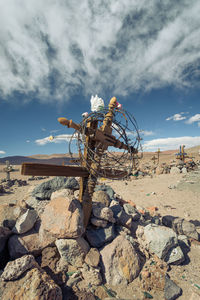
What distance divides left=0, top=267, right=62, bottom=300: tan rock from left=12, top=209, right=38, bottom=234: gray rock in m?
0.99

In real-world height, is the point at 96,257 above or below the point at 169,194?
above

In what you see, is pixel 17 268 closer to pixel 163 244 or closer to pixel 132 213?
pixel 163 244

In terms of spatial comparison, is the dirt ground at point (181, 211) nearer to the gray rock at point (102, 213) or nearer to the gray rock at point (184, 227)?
the gray rock at point (184, 227)

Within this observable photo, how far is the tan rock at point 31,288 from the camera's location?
6.59 feet

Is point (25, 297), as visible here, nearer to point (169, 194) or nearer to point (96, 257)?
point (96, 257)

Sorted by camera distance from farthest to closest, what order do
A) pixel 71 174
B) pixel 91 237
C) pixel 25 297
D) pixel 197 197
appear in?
pixel 197 197, pixel 91 237, pixel 71 174, pixel 25 297

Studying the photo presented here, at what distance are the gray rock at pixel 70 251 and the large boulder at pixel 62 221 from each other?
0.42 ft

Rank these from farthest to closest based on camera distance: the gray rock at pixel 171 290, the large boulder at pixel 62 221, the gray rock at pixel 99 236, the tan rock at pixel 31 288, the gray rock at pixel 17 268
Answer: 1. the gray rock at pixel 99 236
2. the large boulder at pixel 62 221
3. the gray rock at pixel 171 290
4. the gray rock at pixel 17 268
5. the tan rock at pixel 31 288

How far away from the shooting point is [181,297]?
102 inches

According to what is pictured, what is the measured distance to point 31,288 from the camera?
2.06 metres

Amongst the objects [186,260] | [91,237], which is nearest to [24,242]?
[91,237]

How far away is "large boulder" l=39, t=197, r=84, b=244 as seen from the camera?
9.52ft

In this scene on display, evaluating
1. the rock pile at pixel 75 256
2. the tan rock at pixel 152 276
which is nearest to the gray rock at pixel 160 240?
the rock pile at pixel 75 256

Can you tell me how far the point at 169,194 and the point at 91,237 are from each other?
9.18 meters
